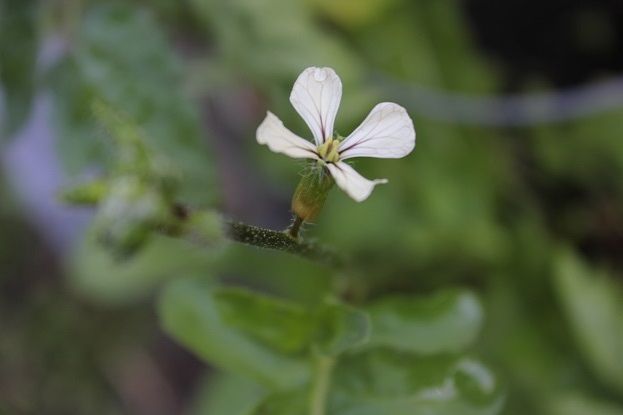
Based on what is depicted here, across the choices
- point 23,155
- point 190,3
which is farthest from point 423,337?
point 23,155

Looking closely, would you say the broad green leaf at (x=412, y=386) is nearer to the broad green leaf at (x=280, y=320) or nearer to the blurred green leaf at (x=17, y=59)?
the broad green leaf at (x=280, y=320)

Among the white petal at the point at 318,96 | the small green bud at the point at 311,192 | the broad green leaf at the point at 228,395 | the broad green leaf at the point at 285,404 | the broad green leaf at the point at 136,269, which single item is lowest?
the broad green leaf at the point at 285,404

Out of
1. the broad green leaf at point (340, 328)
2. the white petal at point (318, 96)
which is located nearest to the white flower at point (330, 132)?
the white petal at point (318, 96)

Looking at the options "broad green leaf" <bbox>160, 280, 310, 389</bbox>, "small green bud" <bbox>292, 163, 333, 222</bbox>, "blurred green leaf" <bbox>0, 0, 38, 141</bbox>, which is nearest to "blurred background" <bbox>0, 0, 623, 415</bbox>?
"blurred green leaf" <bbox>0, 0, 38, 141</bbox>

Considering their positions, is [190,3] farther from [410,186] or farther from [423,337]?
[423,337]

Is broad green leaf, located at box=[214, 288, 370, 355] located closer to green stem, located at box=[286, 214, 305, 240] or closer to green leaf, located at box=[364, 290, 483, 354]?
green leaf, located at box=[364, 290, 483, 354]

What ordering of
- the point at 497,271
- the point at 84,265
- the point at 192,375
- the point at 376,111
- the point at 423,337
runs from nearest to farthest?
the point at 376,111 < the point at 423,337 < the point at 497,271 < the point at 84,265 < the point at 192,375
